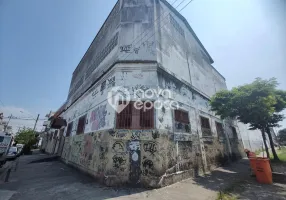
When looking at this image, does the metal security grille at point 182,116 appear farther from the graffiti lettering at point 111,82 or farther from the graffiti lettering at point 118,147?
the graffiti lettering at point 111,82

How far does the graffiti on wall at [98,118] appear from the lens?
7088mm

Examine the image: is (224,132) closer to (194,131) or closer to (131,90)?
(194,131)

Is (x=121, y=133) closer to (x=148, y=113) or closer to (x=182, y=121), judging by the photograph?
(x=148, y=113)

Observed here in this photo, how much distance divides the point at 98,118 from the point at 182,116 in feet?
15.8

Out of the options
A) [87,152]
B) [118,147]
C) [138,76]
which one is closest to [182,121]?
[138,76]

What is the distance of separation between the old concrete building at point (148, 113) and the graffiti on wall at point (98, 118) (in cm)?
3

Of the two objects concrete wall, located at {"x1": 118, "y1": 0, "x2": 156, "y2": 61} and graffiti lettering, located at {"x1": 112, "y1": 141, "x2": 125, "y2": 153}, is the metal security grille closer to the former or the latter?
graffiti lettering, located at {"x1": 112, "y1": 141, "x2": 125, "y2": 153}

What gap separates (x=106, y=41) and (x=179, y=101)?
23.0 feet

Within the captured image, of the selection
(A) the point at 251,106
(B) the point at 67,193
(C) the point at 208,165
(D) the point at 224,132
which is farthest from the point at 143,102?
(D) the point at 224,132

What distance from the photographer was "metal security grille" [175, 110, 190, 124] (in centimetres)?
735

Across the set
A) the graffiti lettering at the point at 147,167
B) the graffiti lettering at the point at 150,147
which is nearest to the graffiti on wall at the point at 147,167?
the graffiti lettering at the point at 147,167

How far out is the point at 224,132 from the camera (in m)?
12.3

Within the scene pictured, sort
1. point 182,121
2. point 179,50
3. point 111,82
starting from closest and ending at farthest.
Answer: point 111,82 < point 182,121 < point 179,50

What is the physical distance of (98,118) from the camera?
757cm
